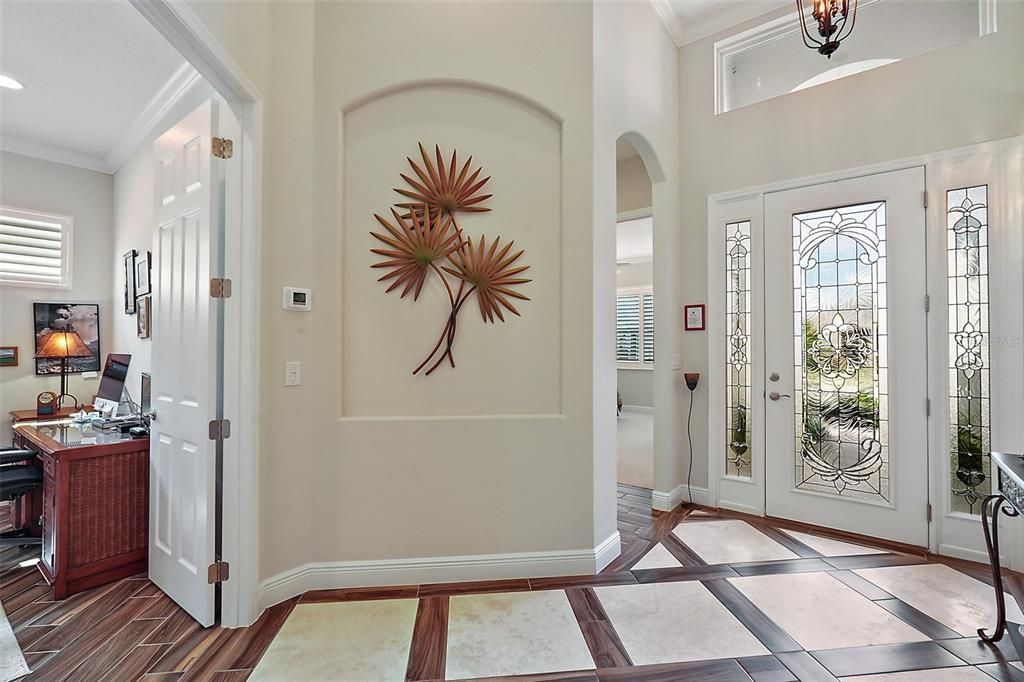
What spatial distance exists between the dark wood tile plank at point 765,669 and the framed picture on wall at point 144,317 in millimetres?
4624

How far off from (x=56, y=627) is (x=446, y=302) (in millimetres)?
2402

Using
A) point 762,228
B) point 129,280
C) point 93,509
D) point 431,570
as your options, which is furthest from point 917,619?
point 129,280

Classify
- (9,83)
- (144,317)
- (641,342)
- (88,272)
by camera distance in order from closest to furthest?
(9,83)
(144,317)
(88,272)
(641,342)

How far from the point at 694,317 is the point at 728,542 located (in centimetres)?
168

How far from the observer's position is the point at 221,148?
7.28 feet

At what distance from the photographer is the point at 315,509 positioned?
2443mm

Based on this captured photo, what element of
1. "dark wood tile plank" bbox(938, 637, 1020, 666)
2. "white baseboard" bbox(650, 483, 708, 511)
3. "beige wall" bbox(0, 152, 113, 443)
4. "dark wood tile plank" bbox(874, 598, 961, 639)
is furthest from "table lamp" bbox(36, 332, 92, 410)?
"dark wood tile plank" bbox(938, 637, 1020, 666)

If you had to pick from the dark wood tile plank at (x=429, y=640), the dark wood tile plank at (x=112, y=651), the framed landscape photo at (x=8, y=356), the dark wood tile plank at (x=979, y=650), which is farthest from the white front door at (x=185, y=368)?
the dark wood tile plank at (x=979, y=650)

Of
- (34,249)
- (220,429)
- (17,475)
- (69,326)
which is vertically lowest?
(17,475)

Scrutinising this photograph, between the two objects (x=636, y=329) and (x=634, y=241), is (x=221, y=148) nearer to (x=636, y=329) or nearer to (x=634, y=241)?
(x=634, y=241)

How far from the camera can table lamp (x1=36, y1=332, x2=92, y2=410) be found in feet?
13.1

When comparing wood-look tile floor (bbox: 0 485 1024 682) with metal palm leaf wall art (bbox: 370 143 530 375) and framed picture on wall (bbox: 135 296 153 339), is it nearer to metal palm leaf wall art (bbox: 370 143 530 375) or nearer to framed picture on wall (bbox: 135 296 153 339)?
metal palm leaf wall art (bbox: 370 143 530 375)

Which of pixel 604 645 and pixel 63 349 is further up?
pixel 63 349

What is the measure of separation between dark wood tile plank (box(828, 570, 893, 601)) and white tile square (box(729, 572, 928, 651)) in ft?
0.13
